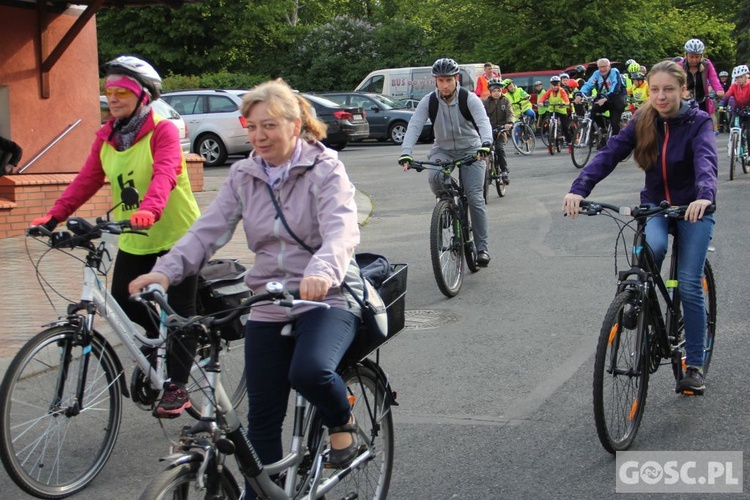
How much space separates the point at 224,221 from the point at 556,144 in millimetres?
20441

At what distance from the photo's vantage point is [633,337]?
5.12m

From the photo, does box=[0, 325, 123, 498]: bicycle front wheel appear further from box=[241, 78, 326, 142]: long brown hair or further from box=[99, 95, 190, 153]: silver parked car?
box=[99, 95, 190, 153]: silver parked car

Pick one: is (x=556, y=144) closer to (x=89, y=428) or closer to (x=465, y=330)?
(x=465, y=330)

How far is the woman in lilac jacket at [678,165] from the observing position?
5.49 m

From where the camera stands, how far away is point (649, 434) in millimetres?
5301

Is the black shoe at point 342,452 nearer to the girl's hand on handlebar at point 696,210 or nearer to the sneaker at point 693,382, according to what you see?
the girl's hand on handlebar at point 696,210

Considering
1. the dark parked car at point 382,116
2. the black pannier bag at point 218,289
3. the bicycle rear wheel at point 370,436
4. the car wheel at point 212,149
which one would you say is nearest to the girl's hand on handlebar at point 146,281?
the bicycle rear wheel at point 370,436

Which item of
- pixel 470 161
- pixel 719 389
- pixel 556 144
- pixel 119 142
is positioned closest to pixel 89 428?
pixel 119 142

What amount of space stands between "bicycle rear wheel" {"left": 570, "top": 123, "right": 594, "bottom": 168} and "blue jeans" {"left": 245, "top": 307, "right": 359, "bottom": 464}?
1641 cm

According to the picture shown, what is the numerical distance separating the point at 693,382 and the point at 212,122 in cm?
1896

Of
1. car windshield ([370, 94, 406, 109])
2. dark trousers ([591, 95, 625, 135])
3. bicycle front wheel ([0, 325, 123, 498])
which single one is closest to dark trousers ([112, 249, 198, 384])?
bicycle front wheel ([0, 325, 123, 498])

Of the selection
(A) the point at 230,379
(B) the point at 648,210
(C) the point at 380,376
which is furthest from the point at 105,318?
(B) the point at 648,210

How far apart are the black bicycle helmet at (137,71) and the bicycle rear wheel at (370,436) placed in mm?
1942

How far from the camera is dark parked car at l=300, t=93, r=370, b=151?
1075 inches
